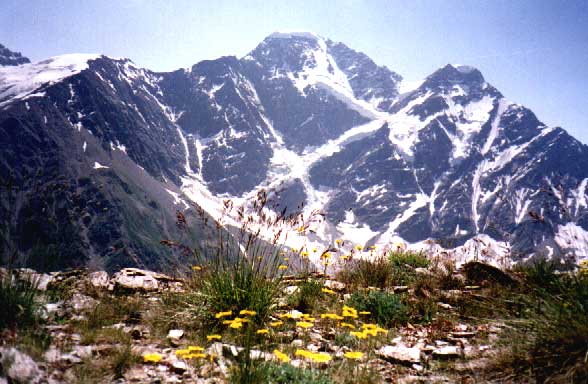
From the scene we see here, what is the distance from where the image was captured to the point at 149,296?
718 cm

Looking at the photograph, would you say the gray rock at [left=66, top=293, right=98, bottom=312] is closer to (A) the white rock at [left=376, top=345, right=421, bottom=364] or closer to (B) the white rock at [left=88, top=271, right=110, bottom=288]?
(B) the white rock at [left=88, top=271, right=110, bottom=288]

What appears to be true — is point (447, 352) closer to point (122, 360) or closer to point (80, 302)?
point (122, 360)

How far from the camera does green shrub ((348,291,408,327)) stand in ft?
20.8

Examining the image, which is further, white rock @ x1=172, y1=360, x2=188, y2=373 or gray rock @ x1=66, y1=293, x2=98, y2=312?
gray rock @ x1=66, y1=293, x2=98, y2=312

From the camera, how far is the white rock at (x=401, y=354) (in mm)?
4629

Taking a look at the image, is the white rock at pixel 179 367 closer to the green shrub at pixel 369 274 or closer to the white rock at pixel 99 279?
the white rock at pixel 99 279

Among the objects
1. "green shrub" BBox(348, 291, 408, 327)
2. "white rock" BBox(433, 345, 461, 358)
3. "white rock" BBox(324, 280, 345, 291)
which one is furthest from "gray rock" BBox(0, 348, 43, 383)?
"white rock" BBox(324, 280, 345, 291)

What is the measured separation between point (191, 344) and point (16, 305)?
205 centimetres

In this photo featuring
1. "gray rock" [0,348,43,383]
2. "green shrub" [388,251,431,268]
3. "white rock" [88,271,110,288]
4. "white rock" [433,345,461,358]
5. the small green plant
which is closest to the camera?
"gray rock" [0,348,43,383]

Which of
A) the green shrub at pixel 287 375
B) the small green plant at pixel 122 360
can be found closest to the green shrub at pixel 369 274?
the green shrub at pixel 287 375

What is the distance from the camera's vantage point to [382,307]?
6.56 meters

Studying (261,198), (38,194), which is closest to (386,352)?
(261,198)

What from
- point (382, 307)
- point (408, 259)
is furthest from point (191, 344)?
point (408, 259)

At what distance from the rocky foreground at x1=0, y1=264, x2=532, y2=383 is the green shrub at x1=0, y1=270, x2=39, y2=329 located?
0.24 m
